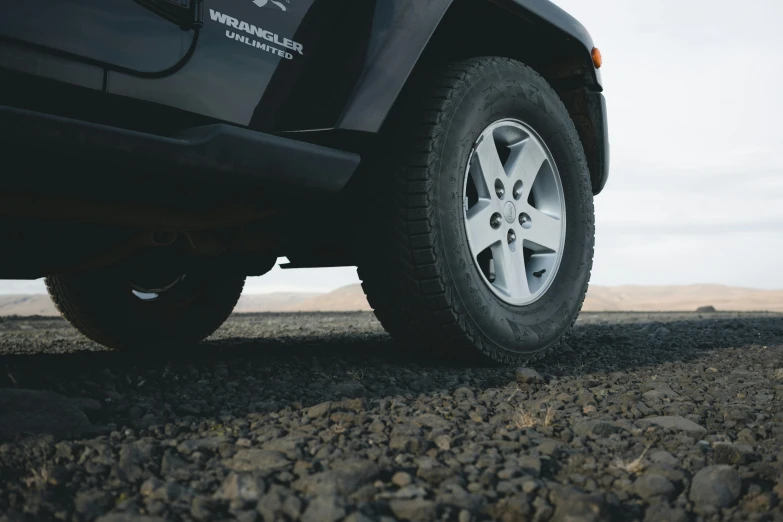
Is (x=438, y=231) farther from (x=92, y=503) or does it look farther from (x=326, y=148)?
(x=92, y=503)

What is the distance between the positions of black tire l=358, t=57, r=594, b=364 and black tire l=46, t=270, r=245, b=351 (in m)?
1.39

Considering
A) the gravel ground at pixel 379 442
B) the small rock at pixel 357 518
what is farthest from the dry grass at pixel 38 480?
the small rock at pixel 357 518

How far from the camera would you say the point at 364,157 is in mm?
2379

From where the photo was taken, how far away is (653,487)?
4.17 ft

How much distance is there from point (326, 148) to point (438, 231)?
0.49m

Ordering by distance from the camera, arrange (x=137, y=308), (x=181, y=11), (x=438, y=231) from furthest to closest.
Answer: (x=137, y=308)
(x=438, y=231)
(x=181, y=11)

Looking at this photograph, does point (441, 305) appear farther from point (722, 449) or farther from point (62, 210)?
point (62, 210)

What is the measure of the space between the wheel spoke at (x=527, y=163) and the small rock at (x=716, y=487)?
151 centimetres

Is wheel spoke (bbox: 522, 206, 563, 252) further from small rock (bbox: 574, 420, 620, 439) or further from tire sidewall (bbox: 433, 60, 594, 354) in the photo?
small rock (bbox: 574, 420, 620, 439)

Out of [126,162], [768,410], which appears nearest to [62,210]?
[126,162]

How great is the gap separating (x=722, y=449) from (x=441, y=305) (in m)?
1.00

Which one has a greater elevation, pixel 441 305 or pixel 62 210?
pixel 62 210

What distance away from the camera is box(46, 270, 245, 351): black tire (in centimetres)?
339

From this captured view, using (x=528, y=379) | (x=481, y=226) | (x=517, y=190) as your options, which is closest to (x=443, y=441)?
(x=528, y=379)
